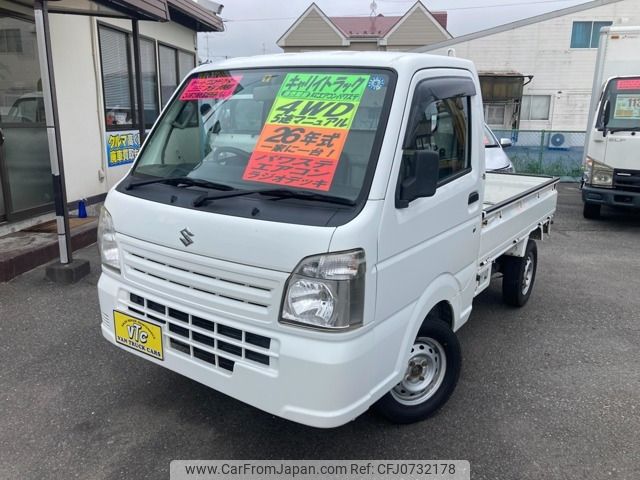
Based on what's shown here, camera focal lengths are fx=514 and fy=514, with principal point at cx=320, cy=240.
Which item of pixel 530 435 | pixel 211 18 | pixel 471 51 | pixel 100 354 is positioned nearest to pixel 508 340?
pixel 530 435

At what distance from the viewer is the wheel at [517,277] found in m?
4.66

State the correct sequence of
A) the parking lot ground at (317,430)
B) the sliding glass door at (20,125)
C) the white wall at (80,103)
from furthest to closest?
the white wall at (80,103), the sliding glass door at (20,125), the parking lot ground at (317,430)

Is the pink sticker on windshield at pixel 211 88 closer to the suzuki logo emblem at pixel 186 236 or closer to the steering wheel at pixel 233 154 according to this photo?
the steering wheel at pixel 233 154

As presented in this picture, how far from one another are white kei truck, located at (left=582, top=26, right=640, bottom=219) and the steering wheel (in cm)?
709

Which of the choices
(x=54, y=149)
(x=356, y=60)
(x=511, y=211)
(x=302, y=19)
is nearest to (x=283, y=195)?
(x=356, y=60)

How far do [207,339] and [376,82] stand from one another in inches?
60.1

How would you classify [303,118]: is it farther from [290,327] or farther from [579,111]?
[579,111]

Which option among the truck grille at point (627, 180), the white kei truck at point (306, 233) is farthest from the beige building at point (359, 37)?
the white kei truck at point (306, 233)

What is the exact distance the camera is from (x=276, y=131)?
2.67 meters

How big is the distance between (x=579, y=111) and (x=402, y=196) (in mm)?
22610

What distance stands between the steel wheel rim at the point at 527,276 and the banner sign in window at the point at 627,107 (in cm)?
452

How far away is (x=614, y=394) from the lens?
11.1ft

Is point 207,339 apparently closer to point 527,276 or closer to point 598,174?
point 527,276

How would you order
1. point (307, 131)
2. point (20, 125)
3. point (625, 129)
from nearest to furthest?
point (307, 131), point (20, 125), point (625, 129)
